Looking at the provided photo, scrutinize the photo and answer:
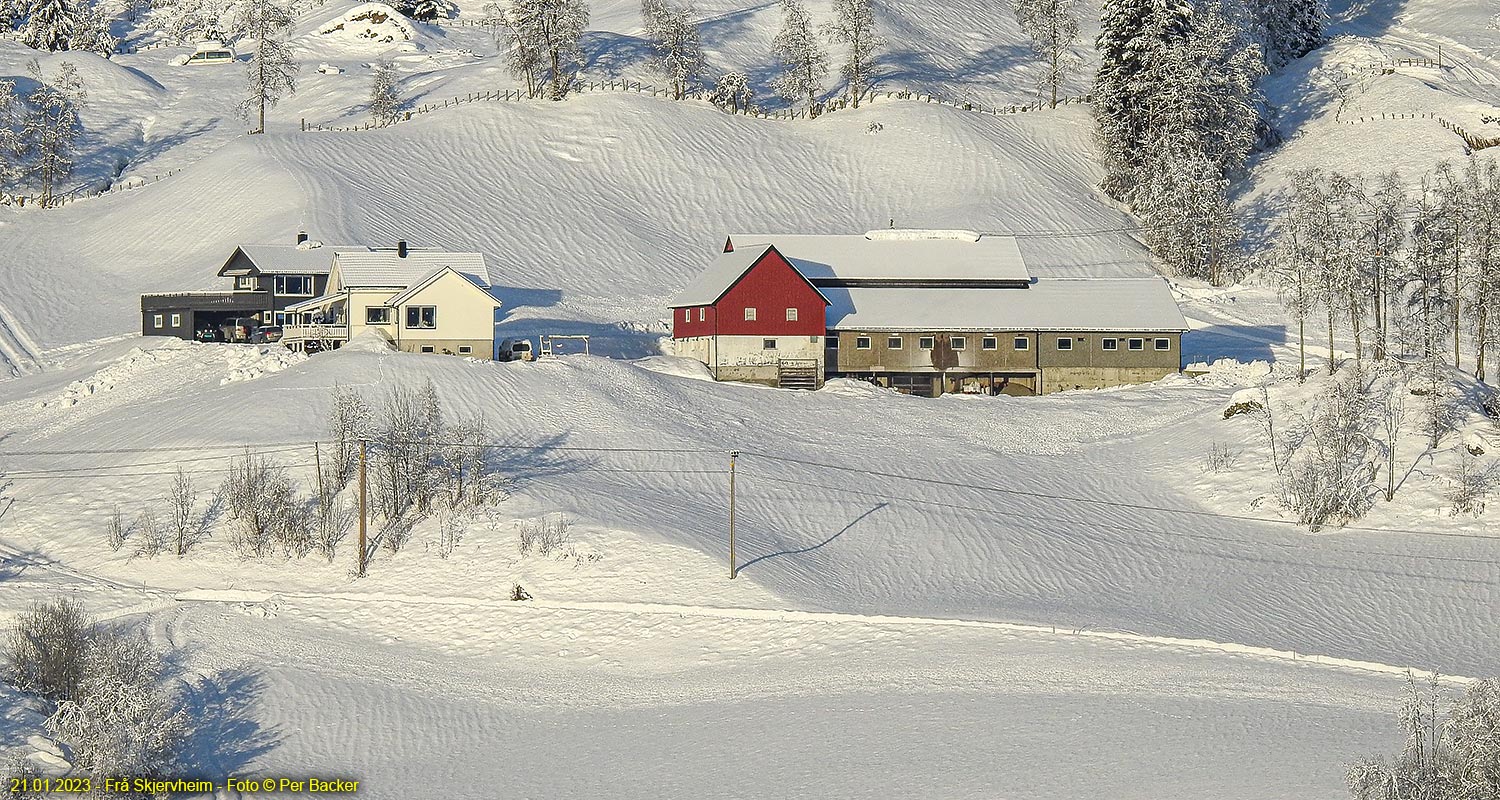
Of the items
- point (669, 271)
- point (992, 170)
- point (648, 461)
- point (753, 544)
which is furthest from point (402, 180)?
point (753, 544)

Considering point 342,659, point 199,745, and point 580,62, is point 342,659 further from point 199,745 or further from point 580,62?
point 580,62

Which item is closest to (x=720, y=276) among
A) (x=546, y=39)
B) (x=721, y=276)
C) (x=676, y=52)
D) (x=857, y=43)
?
(x=721, y=276)

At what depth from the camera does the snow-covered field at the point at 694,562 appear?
3256 centimetres

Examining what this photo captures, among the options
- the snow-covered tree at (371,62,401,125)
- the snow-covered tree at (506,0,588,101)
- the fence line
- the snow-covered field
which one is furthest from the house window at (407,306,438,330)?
the snow-covered tree at (371,62,401,125)

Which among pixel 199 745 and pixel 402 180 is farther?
pixel 402 180

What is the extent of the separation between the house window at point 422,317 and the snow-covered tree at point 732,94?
53146 mm

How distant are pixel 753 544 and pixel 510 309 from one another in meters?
37.6

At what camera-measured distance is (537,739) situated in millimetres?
34188

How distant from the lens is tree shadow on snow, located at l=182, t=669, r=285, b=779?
104 ft

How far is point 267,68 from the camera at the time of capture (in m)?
120

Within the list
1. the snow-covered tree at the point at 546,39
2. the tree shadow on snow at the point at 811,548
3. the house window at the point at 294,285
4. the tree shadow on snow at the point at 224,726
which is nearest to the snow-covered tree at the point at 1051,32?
the snow-covered tree at the point at 546,39

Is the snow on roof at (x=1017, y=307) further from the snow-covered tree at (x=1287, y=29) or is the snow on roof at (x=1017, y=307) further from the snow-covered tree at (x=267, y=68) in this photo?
the snow-covered tree at (x=1287, y=29)

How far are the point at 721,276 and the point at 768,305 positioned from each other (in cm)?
408

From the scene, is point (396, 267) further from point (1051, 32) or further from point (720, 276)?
point (1051, 32)
